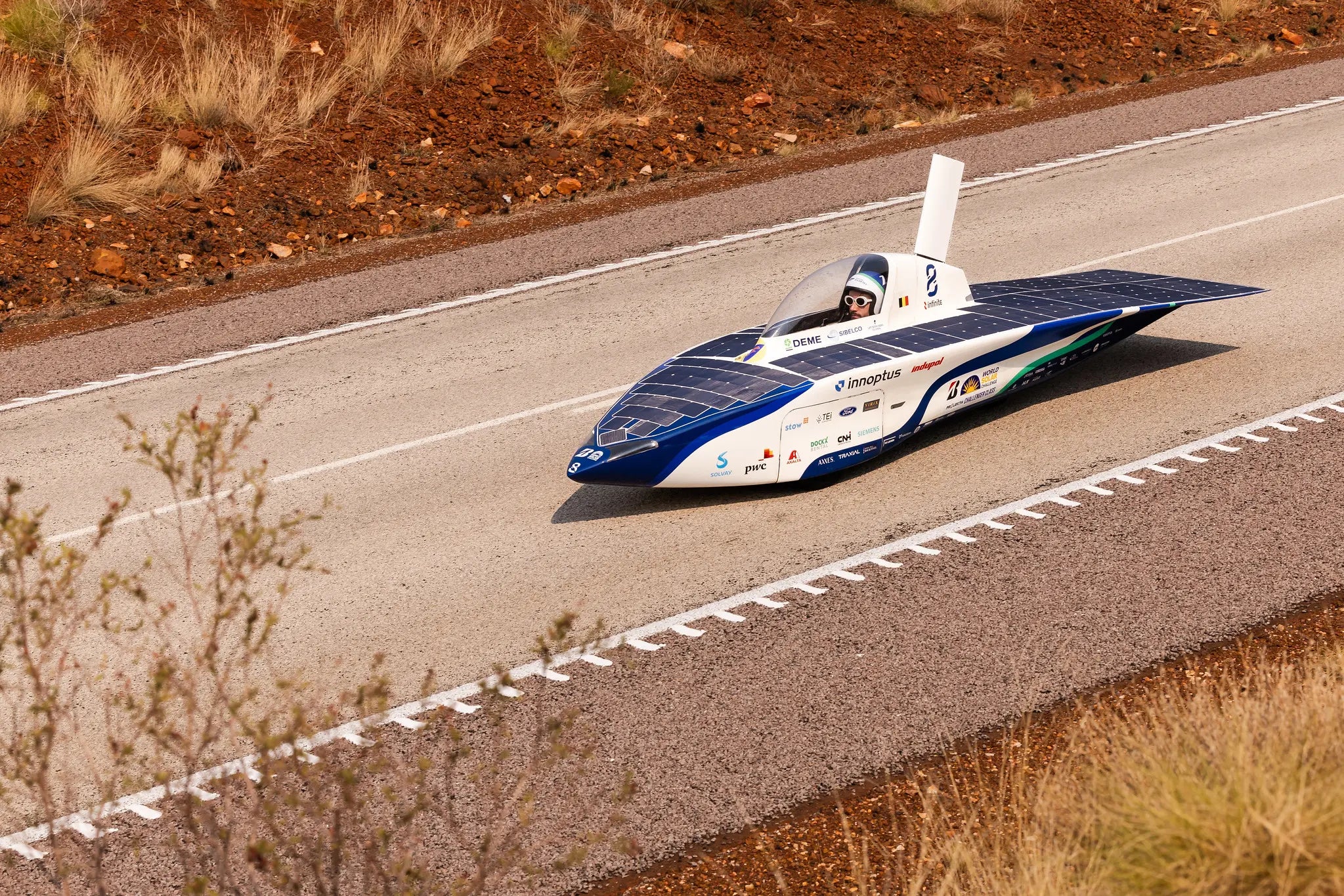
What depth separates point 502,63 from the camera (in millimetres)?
22812

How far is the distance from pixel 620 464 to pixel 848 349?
2127mm

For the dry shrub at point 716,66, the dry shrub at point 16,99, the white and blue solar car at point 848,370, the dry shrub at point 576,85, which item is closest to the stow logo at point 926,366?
the white and blue solar car at point 848,370

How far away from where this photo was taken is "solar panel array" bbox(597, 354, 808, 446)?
1066 centimetres

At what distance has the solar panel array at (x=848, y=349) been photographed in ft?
35.3

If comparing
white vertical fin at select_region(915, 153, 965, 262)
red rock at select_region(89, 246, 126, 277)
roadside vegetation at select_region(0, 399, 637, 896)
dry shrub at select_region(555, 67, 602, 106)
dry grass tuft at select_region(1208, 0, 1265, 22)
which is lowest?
roadside vegetation at select_region(0, 399, 637, 896)

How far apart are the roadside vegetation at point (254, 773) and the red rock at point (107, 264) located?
9137 mm

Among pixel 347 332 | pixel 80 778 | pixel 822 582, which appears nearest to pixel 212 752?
pixel 80 778

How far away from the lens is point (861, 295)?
11656mm

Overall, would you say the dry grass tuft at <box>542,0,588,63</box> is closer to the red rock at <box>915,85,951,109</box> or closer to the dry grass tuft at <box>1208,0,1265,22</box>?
the red rock at <box>915,85,951,109</box>

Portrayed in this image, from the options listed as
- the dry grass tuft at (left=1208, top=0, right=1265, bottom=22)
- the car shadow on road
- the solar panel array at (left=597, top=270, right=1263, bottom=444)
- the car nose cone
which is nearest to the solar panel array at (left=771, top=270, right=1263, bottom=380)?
the solar panel array at (left=597, top=270, right=1263, bottom=444)

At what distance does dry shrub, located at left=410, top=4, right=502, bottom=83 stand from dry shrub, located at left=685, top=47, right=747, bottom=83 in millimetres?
3286

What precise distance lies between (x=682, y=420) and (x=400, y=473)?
2796 millimetres

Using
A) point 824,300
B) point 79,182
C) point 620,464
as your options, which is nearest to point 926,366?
point 824,300

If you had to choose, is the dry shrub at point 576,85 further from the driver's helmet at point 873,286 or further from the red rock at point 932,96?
the driver's helmet at point 873,286
